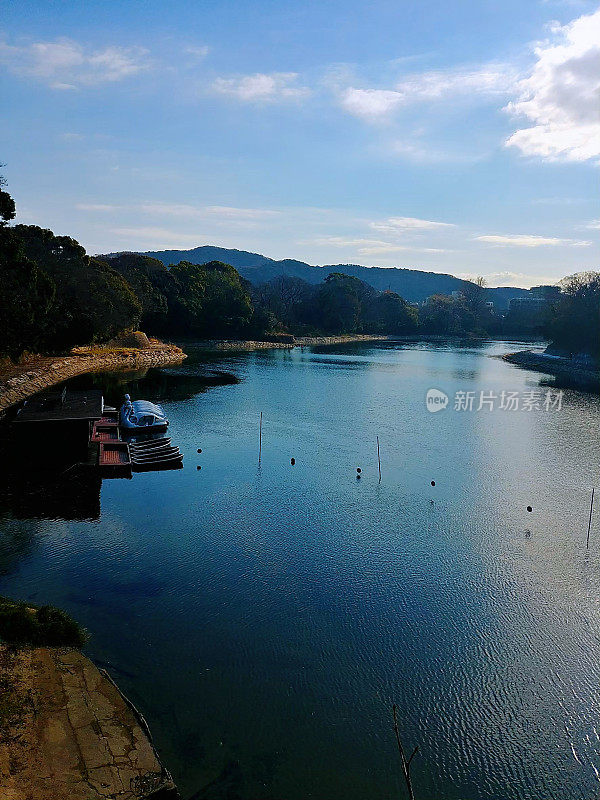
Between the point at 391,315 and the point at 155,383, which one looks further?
the point at 391,315

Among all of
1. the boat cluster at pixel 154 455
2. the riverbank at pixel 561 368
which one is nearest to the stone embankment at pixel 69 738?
the boat cluster at pixel 154 455

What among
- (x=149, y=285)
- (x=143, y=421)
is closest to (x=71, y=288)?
(x=143, y=421)

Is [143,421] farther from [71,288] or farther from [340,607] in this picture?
[71,288]

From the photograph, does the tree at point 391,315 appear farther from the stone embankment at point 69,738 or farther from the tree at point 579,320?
the stone embankment at point 69,738

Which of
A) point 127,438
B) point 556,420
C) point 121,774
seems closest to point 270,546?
point 121,774

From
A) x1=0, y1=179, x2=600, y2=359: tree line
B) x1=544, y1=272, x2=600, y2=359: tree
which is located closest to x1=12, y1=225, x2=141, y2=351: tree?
x1=0, y1=179, x2=600, y2=359: tree line
